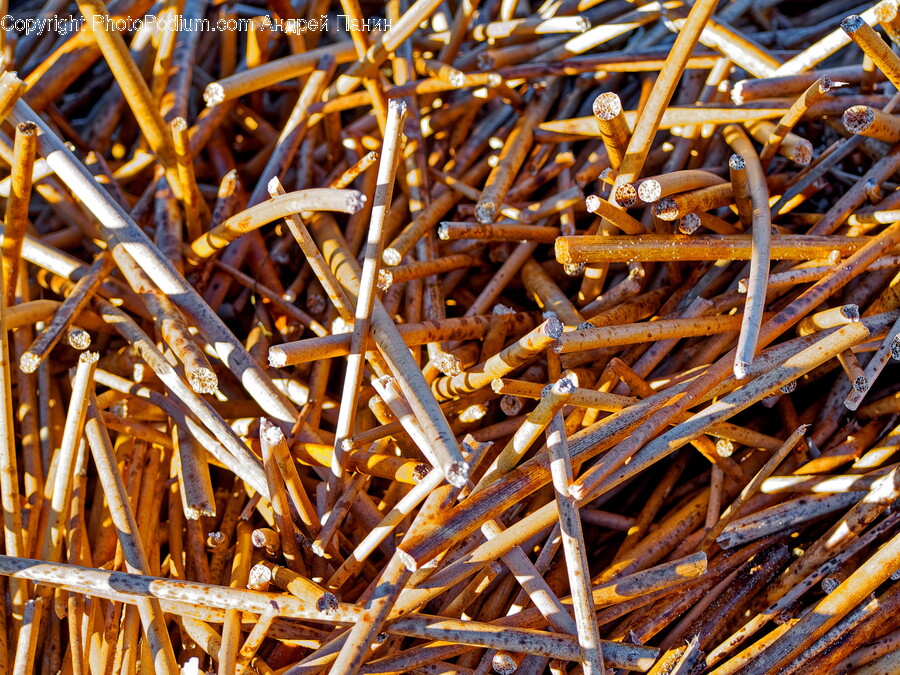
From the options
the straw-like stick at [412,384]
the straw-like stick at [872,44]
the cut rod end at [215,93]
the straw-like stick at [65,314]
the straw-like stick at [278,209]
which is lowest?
the straw-like stick at [412,384]

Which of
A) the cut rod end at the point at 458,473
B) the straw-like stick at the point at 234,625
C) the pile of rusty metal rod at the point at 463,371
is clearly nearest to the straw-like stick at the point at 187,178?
the pile of rusty metal rod at the point at 463,371

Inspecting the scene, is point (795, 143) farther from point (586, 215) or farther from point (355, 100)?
point (355, 100)

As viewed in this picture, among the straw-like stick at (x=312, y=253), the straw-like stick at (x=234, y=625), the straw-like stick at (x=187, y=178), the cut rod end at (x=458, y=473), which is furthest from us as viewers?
the straw-like stick at (x=187, y=178)

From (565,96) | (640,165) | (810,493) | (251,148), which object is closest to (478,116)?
(565,96)

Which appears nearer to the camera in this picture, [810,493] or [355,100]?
[810,493]

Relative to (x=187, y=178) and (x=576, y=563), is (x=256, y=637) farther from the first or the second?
(x=187, y=178)

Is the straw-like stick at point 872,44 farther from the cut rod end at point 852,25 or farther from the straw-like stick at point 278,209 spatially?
the straw-like stick at point 278,209

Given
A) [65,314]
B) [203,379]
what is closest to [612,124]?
[203,379]

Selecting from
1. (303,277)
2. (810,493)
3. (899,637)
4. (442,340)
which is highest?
(303,277)

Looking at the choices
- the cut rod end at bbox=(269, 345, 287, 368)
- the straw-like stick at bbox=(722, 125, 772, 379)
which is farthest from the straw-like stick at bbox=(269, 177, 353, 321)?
the straw-like stick at bbox=(722, 125, 772, 379)
